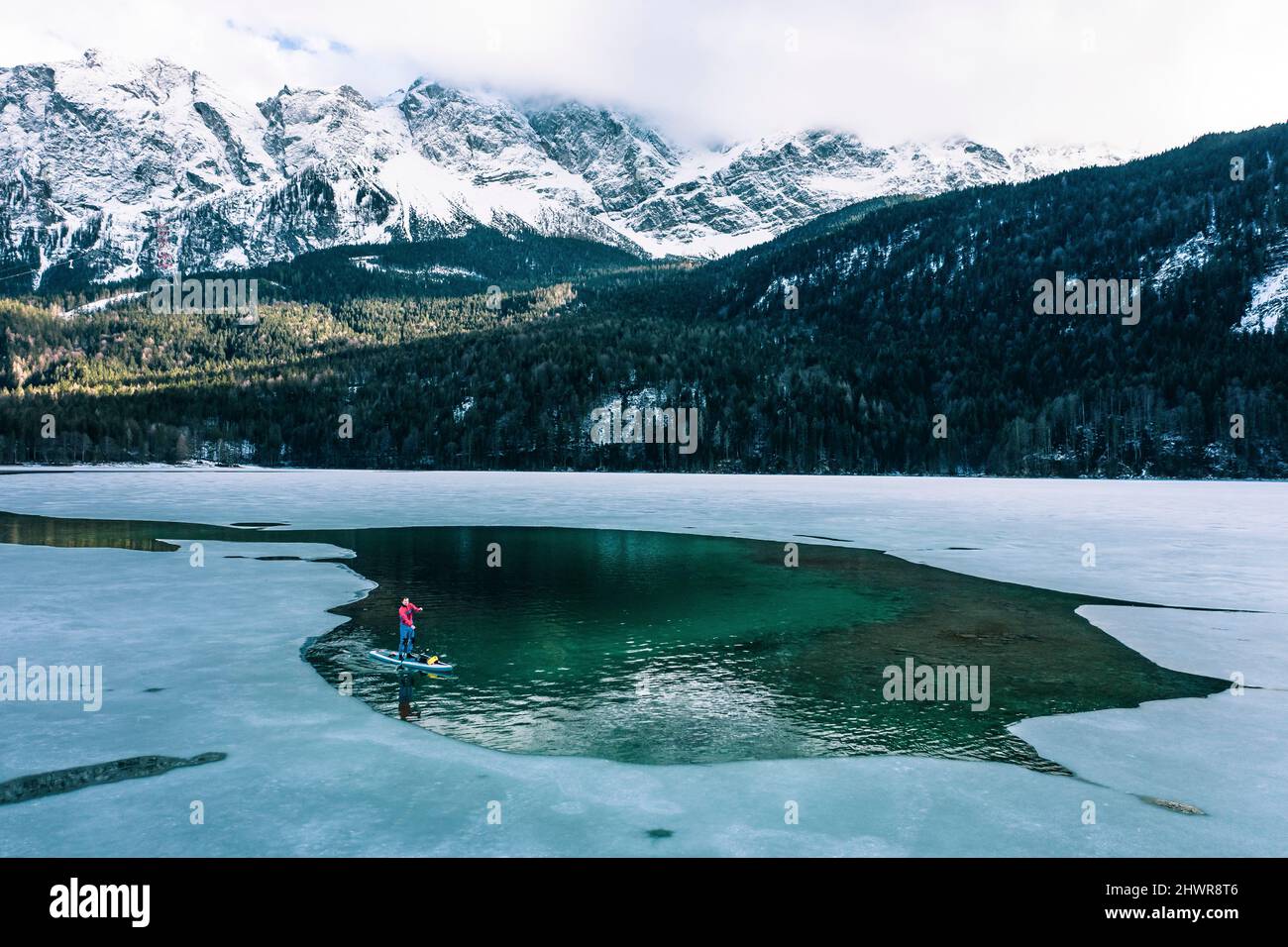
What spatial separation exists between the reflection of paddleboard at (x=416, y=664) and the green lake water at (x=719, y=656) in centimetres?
35

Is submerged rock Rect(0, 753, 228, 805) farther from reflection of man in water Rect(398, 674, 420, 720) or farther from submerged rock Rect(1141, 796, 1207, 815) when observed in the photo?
submerged rock Rect(1141, 796, 1207, 815)

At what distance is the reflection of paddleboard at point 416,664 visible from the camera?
1772cm

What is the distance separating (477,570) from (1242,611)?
987 inches

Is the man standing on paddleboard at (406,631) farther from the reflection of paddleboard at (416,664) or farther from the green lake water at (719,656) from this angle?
the green lake water at (719,656)

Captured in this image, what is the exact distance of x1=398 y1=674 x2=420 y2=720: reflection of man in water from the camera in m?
14.9

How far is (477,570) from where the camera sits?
106 feet

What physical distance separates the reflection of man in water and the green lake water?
66mm

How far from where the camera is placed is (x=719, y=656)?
64.4ft

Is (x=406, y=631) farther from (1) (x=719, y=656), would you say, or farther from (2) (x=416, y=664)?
(1) (x=719, y=656)

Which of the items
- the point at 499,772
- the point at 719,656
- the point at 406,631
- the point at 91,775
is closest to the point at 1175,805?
the point at 499,772

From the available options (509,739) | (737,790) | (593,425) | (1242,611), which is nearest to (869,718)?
(737,790)

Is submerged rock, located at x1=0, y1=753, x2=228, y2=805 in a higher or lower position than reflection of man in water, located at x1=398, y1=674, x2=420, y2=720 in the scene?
higher

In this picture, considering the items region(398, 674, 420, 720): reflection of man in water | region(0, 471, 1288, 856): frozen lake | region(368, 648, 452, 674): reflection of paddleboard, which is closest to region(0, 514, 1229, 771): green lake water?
region(398, 674, 420, 720): reflection of man in water
